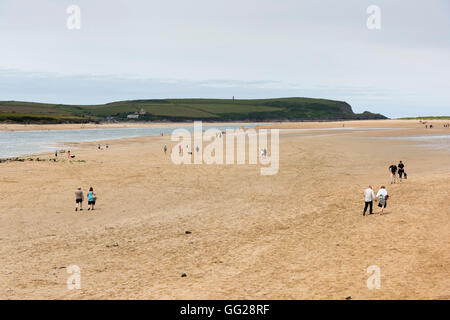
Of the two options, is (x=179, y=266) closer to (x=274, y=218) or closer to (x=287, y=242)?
(x=287, y=242)

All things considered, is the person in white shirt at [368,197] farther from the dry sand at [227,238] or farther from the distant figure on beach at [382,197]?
the dry sand at [227,238]

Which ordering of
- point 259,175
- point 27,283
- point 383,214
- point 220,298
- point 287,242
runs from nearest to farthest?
1. point 220,298
2. point 27,283
3. point 287,242
4. point 383,214
5. point 259,175

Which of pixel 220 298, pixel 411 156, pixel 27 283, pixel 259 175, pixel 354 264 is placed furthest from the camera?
pixel 411 156

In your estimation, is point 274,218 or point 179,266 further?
point 274,218

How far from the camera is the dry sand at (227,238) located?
12.8 meters

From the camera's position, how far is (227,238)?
18.0 m

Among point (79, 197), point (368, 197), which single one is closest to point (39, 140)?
point (79, 197)

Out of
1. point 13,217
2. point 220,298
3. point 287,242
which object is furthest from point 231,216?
point 13,217

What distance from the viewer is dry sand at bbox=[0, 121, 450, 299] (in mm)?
12750

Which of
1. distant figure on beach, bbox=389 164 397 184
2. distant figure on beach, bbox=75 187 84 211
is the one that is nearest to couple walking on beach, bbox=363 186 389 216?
distant figure on beach, bbox=389 164 397 184

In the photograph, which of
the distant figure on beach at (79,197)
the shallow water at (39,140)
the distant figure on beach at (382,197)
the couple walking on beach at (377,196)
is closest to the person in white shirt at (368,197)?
the couple walking on beach at (377,196)

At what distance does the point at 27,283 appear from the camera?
13.3m

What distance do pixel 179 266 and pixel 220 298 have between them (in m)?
3.37

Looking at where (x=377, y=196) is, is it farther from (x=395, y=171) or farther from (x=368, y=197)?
(x=395, y=171)
